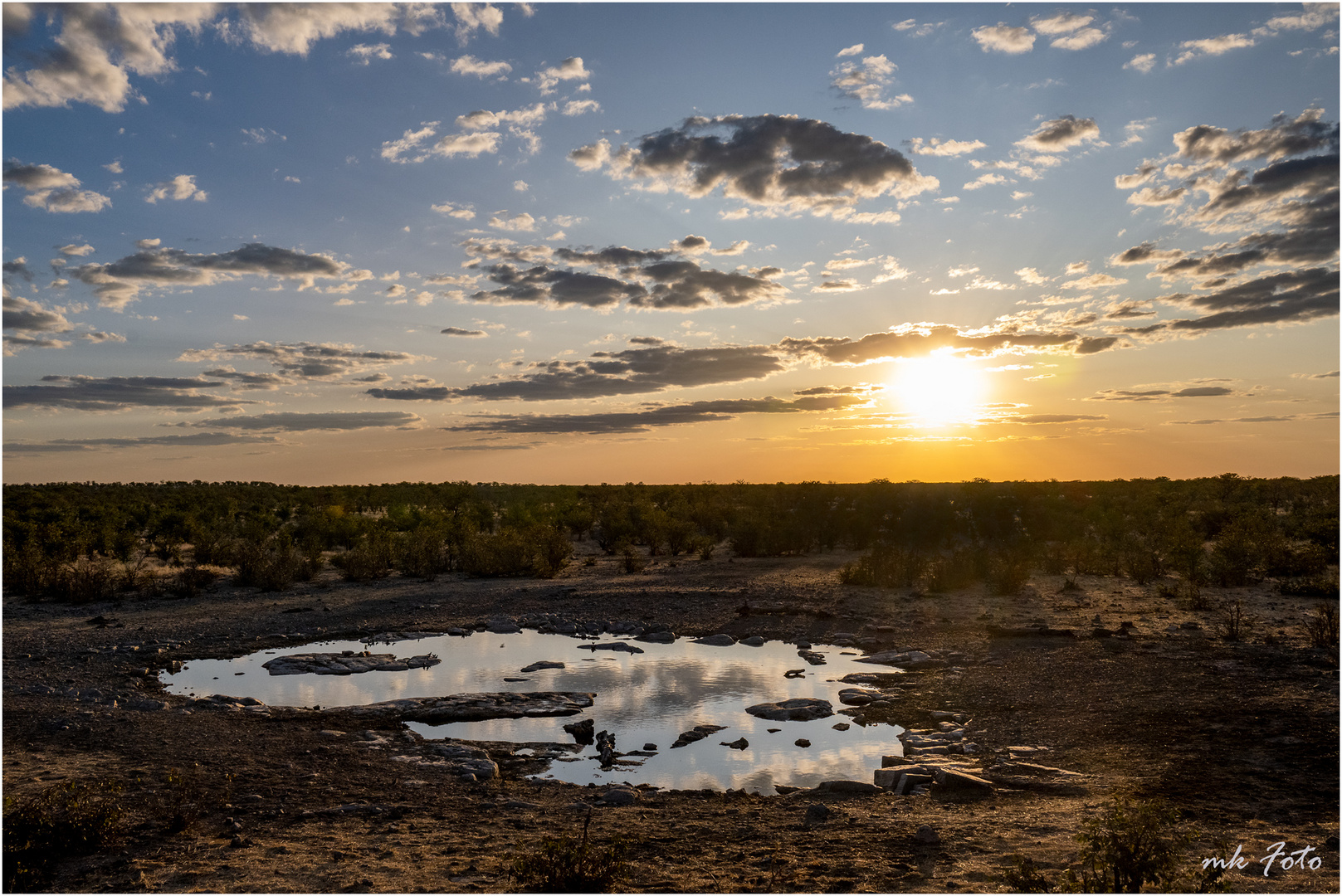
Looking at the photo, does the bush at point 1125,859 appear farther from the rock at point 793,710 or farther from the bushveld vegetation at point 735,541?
the bushveld vegetation at point 735,541

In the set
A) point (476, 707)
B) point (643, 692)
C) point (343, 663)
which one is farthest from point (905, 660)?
point (343, 663)

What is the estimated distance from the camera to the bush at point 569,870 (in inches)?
219

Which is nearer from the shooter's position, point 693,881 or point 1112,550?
point 693,881

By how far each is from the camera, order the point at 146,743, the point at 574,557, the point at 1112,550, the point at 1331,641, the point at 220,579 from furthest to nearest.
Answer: the point at 574,557 < the point at 1112,550 < the point at 220,579 < the point at 1331,641 < the point at 146,743

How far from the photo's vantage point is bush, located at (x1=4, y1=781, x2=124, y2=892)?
227 inches

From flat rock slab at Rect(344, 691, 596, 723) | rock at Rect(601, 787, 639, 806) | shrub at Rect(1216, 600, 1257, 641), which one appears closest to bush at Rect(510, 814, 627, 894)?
rock at Rect(601, 787, 639, 806)

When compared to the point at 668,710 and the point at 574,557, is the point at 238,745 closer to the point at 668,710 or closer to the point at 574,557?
the point at 668,710

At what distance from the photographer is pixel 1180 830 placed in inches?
253

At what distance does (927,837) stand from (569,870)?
3.04 metres

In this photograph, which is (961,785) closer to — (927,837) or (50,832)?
(927,837)

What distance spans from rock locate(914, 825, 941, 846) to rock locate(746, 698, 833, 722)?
3773 mm

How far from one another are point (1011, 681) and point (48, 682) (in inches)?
567

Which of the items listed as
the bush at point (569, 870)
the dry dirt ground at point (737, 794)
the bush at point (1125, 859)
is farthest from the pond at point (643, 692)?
the bush at point (1125, 859)

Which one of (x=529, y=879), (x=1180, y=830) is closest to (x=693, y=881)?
(x=529, y=879)
